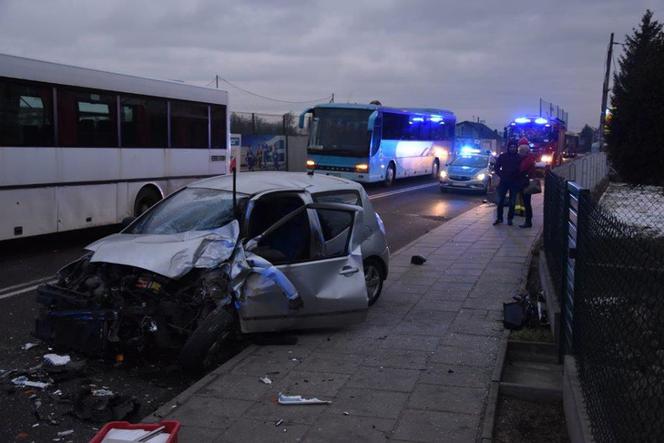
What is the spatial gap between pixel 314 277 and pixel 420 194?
19.1 meters

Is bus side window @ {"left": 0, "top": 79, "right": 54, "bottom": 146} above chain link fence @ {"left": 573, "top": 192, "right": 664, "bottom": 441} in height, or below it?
above

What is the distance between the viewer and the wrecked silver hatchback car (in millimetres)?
5316

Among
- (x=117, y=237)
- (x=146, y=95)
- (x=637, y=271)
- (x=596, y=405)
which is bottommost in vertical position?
(x=596, y=405)

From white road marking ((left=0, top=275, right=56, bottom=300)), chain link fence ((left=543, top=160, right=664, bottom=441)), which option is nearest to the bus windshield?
white road marking ((left=0, top=275, right=56, bottom=300))

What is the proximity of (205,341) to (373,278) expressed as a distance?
9.93ft

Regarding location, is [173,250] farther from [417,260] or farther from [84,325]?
[417,260]

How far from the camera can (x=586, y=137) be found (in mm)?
110562

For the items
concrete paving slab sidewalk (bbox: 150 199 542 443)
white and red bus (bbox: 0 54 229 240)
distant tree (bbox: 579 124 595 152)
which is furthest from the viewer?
distant tree (bbox: 579 124 595 152)

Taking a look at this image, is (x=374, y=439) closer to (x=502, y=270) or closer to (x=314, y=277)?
(x=314, y=277)

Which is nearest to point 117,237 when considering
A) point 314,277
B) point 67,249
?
point 314,277

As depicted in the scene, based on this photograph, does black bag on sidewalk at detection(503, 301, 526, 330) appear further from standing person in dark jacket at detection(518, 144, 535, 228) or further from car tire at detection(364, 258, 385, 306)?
standing person in dark jacket at detection(518, 144, 535, 228)

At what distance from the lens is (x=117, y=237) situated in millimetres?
6336

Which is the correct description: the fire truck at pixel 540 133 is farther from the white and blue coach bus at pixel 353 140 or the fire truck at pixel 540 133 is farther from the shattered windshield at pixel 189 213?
the shattered windshield at pixel 189 213

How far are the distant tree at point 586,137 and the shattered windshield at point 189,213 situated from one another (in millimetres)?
94553
